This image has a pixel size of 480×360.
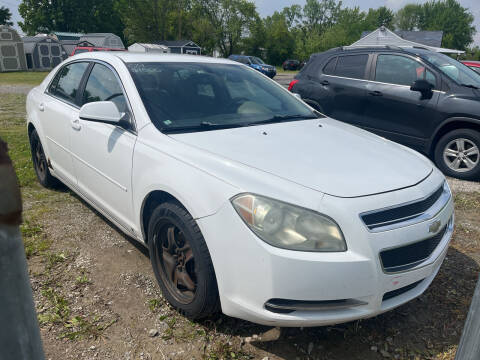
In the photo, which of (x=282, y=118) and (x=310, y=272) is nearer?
(x=310, y=272)

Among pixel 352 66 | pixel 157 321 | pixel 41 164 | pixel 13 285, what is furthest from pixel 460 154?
pixel 13 285

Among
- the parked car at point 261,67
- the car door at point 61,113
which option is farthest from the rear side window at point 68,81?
the parked car at point 261,67

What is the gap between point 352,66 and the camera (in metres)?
6.69

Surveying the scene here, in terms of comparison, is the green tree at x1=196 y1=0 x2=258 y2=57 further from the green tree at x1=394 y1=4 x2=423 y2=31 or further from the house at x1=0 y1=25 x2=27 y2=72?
the green tree at x1=394 y1=4 x2=423 y2=31

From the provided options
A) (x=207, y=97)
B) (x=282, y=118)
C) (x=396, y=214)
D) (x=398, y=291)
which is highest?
(x=207, y=97)

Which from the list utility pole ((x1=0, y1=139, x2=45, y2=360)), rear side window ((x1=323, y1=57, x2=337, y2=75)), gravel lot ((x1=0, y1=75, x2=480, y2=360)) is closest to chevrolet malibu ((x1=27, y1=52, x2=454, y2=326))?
gravel lot ((x1=0, y1=75, x2=480, y2=360))

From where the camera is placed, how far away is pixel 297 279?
1.94 metres

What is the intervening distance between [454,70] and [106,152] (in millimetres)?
5321

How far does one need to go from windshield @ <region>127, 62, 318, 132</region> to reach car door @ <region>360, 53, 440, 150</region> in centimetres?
285

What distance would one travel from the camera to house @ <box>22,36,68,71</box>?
39594 mm

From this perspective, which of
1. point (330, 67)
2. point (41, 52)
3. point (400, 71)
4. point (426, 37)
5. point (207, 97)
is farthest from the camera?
point (426, 37)

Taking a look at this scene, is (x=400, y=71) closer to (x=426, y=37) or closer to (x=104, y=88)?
(x=104, y=88)

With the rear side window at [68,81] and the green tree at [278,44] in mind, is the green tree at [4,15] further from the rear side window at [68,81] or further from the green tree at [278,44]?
the rear side window at [68,81]

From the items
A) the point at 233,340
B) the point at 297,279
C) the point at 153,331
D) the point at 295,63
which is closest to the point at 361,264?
the point at 297,279
